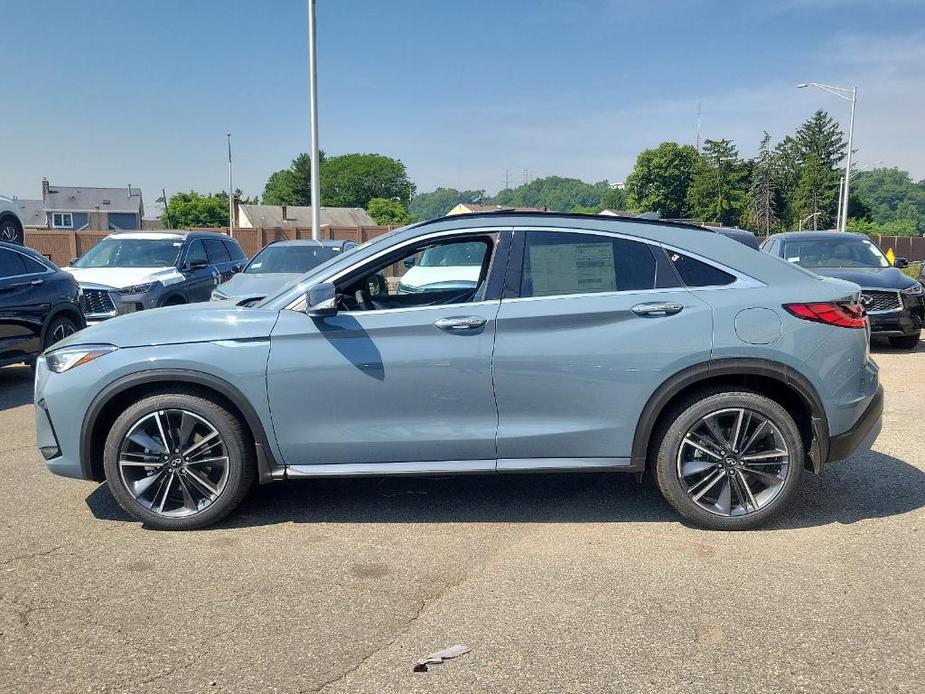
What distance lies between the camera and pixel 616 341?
14.5 ft

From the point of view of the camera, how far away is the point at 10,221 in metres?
14.6

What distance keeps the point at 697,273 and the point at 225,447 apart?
2813 millimetres

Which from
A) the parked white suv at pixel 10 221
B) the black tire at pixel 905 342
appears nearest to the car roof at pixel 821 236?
the black tire at pixel 905 342

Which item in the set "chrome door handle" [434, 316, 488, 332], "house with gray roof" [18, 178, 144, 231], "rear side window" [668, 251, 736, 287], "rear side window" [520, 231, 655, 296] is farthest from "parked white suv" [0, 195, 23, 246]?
"house with gray roof" [18, 178, 144, 231]

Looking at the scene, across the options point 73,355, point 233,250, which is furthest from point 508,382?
point 233,250

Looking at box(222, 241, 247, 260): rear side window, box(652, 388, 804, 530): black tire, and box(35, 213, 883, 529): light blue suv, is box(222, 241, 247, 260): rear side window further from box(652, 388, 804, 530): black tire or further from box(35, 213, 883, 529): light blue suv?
box(652, 388, 804, 530): black tire

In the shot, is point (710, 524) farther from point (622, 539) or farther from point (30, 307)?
point (30, 307)

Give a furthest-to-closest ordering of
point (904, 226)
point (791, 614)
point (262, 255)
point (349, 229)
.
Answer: point (904, 226)
point (349, 229)
point (262, 255)
point (791, 614)

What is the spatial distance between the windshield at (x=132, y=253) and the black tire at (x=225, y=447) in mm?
8616

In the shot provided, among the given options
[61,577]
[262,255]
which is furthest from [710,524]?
[262,255]

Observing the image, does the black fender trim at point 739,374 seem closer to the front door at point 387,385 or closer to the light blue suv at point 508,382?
the light blue suv at point 508,382

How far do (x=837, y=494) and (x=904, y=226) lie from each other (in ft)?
415

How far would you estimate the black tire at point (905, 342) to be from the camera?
455 inches

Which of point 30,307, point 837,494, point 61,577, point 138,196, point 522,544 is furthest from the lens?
point 138,196
